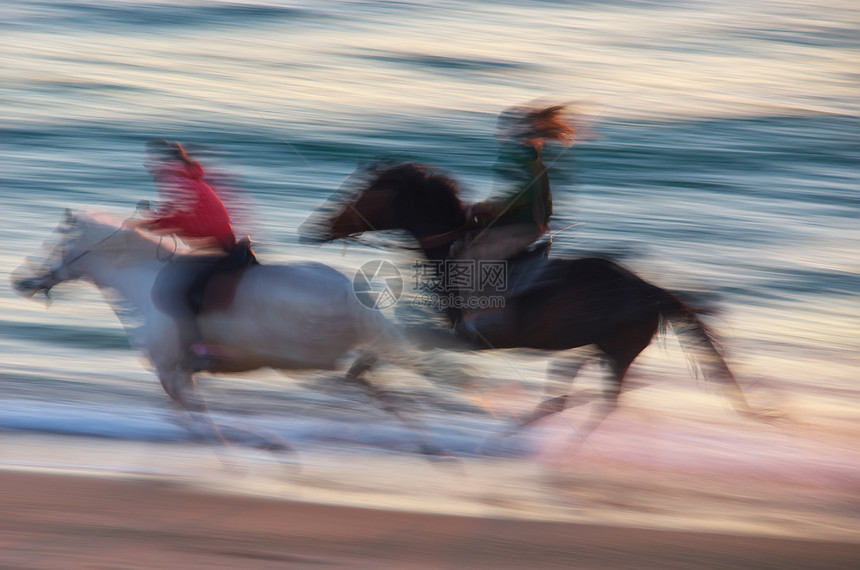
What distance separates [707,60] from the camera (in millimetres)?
17281

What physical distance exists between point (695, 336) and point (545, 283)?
31.6 inches

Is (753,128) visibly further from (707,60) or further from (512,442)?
(512,442)

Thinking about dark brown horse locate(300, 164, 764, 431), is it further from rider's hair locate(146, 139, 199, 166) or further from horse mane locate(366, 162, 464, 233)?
rider's hair locate(146, 139, 199, 166)

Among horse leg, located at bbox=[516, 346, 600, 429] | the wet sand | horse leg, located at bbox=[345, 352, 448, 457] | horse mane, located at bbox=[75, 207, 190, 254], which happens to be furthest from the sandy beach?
horse mane, located at bbox=[75, 207, 190, 254]

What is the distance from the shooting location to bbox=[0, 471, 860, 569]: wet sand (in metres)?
3.33

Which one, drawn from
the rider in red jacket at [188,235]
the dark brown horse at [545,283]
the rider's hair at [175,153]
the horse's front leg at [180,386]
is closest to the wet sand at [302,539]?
the horse's front leg at [180,386]

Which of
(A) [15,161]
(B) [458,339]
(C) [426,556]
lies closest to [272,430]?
(B) [458,339]

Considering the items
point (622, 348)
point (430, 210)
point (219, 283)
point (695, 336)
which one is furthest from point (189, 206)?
point (695, 336)

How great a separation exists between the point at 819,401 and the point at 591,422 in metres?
1.79

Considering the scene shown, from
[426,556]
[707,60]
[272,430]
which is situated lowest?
[272,430]

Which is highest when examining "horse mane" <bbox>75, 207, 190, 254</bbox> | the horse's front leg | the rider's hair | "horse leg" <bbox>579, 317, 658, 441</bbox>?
the rider's hair

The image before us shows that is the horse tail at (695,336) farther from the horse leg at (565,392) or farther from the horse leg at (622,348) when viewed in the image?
the horse leg at (565,392)

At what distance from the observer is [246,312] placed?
4664 millimetres

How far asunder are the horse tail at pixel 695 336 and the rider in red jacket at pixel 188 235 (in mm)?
2076
